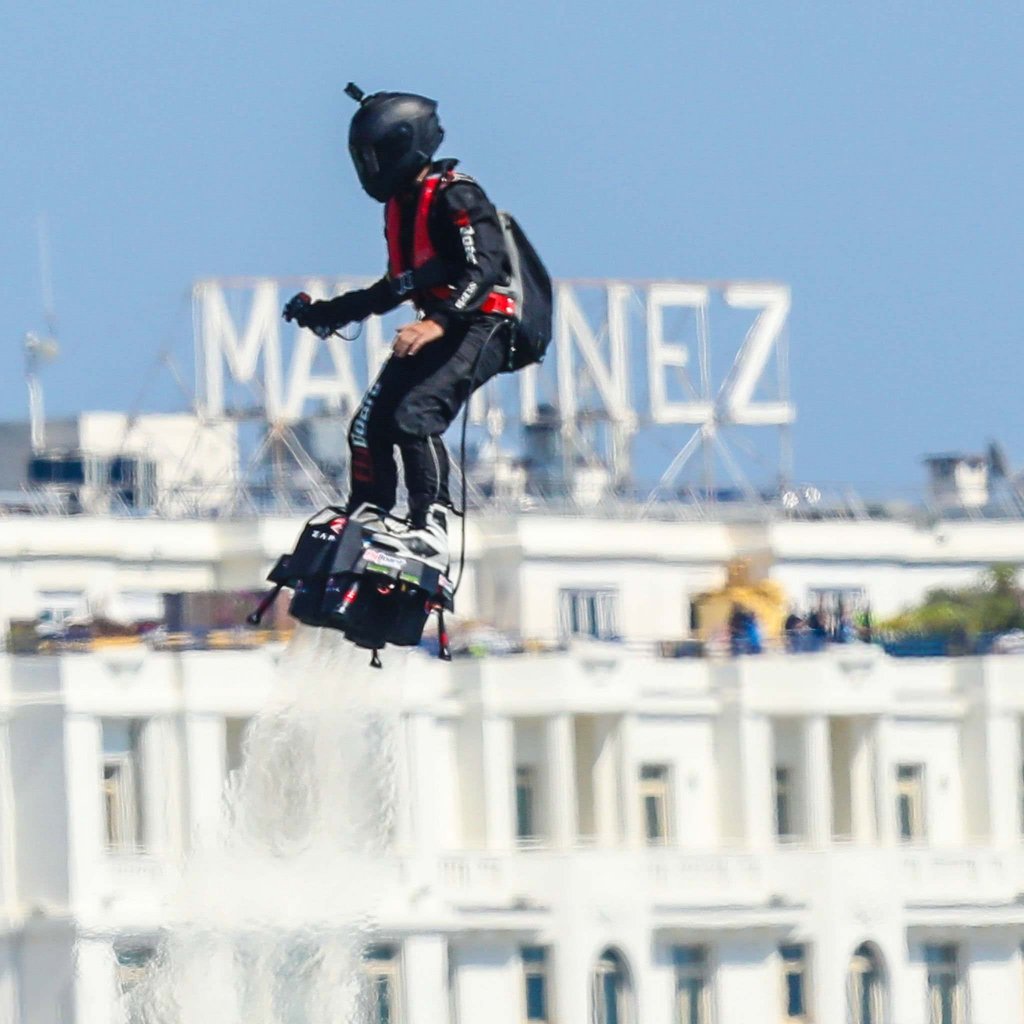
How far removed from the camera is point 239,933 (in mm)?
63219

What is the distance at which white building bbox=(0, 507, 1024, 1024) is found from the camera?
111 metres

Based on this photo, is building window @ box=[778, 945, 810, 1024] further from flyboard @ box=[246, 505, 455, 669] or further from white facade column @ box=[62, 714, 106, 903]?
flyboard @ box=[246, 505, 455, 669]

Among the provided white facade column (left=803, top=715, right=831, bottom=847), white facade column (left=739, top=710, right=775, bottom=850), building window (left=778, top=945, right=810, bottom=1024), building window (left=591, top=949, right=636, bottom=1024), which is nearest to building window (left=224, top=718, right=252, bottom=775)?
building window (left=591, top=949, right=636, bottom=1024)

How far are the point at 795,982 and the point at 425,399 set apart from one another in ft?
263

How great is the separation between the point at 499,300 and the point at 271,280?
84769 millimetres

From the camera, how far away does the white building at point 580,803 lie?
4382 inches

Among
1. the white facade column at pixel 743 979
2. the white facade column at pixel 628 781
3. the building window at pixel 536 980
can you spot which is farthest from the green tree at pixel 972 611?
the building window at pixel 536 980

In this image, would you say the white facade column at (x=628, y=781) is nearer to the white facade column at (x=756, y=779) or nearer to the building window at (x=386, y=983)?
the white facade column at (x=756, y=779)

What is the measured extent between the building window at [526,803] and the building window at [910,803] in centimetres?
1181

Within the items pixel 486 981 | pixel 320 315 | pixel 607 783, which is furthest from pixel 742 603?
pixel 320 315

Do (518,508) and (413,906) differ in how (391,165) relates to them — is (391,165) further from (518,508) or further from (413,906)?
(518,508)

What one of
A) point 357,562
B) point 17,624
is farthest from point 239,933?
point 17,624

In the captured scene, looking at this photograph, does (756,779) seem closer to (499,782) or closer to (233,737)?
(499,782)

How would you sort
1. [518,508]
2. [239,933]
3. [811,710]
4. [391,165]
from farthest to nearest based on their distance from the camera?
[518,508] → [811,710] → [239,933] → [391,165]
